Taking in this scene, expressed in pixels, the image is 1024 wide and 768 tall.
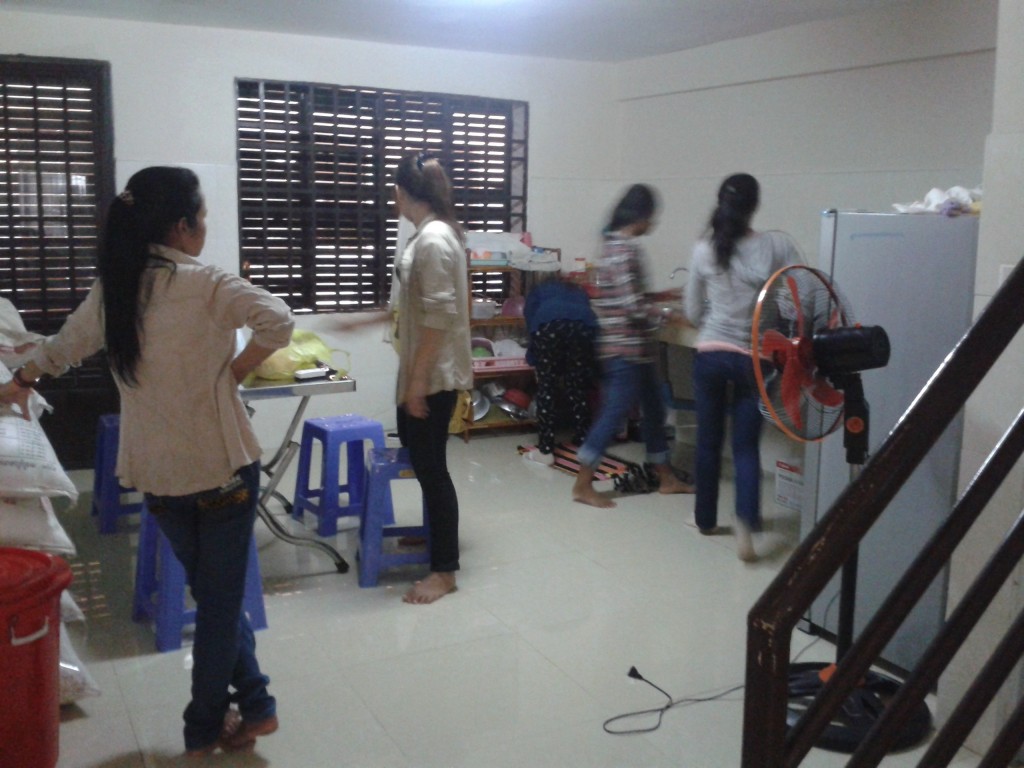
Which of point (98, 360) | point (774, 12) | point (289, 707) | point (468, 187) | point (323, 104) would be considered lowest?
point (289, 707)

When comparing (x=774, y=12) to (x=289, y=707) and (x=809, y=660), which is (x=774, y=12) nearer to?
(x=809, y=660)

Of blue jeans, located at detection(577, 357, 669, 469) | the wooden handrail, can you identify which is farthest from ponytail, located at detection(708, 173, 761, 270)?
the wooden handrail

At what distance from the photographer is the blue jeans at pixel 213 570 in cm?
216

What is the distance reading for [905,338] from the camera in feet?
9.05

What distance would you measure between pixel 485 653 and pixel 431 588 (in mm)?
445

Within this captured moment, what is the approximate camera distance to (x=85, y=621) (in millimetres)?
3104

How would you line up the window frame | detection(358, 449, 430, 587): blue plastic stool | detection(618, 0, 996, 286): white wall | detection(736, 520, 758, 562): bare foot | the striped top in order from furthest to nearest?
the window frame
the striped top
detection(618, 0, 996, 286): white wall
detection(736, 520, 758, 562): bare foot
detection(358, 449, 430, 587): blue plastic stool

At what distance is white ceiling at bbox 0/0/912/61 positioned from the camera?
14.1ft

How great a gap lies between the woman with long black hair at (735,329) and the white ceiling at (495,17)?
3.90 feet

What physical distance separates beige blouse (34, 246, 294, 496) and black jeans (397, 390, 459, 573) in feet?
3.34

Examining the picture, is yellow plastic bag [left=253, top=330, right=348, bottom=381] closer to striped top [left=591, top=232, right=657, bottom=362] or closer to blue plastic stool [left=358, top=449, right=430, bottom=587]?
blue plastic stool [left=358, top=449, right=430, bottom=587]

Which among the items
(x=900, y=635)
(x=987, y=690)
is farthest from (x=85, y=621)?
(x=987, y=690)

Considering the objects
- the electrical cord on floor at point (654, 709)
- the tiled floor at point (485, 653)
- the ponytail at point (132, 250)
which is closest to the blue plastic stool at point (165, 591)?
the tiled floor at point (485, 653)

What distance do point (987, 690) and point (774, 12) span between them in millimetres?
3897
